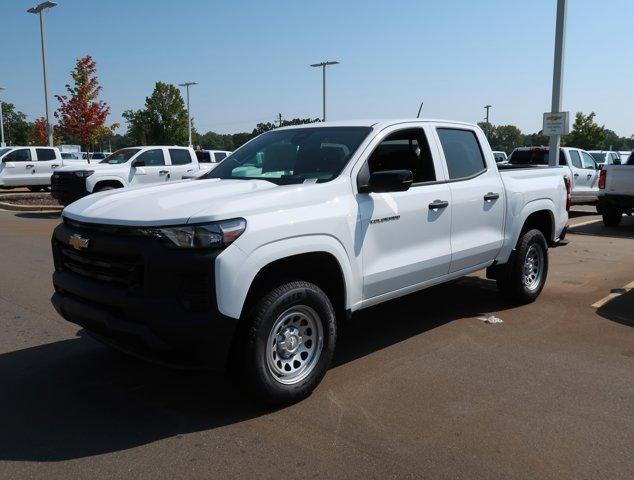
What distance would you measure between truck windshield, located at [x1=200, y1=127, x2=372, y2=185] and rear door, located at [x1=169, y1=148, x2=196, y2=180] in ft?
41.1

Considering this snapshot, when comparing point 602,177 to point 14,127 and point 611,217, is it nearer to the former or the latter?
point 611,217

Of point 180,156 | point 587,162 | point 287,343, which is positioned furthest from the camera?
point 180,156

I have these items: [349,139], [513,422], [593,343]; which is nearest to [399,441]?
[513,422]

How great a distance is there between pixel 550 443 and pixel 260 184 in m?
2.54

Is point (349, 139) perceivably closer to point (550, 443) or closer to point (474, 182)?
point (474, 182)

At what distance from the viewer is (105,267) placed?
12.0 feet

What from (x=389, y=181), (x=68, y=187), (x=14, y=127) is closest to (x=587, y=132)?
(x=68, y=187)

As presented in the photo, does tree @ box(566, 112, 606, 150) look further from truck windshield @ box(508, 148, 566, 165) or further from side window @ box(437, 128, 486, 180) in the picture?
side window @ box(437, 128, 486, 180)

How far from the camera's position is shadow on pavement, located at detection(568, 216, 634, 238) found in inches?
494

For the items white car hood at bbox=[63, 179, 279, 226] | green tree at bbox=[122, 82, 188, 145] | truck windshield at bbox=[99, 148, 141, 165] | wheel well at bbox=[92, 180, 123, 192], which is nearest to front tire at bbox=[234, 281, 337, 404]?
white car hood at bbox=[63, 179, 279, 226]

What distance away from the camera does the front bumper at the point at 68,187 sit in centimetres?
1485

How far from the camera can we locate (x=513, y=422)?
3.64 meters

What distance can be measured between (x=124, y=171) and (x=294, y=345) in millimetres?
13157

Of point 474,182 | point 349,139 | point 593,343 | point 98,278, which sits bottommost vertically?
point 593,343
